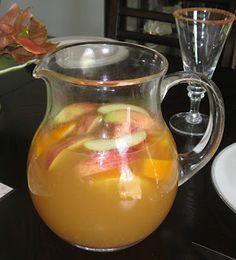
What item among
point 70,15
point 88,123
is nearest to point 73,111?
point 88,123

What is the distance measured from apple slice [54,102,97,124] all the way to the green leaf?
0.76ft

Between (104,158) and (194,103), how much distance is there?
323 mm

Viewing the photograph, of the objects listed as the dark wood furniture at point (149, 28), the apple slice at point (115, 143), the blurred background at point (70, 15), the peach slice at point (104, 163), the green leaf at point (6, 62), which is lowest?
the blurred background at point (70, 15)

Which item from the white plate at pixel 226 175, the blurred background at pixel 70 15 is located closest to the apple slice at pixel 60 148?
the white plate at pixel 226 175

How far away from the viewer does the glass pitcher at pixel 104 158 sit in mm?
313

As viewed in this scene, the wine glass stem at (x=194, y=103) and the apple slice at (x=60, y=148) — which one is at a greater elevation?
the apple slice at (x=60, y=148)

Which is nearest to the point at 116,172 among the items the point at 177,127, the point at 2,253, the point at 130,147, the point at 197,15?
the point at 130,147

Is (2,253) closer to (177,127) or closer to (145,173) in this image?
(145,173)

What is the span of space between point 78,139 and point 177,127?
0.27 m

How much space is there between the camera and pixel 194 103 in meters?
0.61

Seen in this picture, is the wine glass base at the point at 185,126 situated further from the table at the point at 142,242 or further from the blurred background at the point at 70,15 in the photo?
the blurred background at the point at 70,15

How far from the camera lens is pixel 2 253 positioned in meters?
0.35

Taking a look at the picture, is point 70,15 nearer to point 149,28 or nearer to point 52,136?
point 149,28

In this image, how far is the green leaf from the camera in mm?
542
